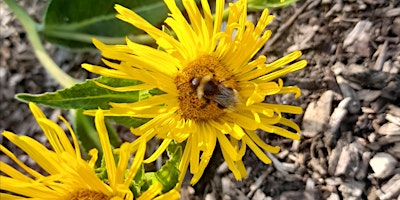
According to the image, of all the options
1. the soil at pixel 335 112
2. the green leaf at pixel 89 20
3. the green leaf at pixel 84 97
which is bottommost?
the soil at pixel 335 112

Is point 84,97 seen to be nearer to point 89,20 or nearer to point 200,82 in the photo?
point 200,82

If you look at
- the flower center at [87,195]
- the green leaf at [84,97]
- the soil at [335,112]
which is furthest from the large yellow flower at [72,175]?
the soil at [335,112]

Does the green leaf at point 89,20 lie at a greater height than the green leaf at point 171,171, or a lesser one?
greater

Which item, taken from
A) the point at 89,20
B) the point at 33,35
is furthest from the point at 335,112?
the point at 33,35

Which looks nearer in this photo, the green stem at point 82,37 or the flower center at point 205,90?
the flower center at point 205,90

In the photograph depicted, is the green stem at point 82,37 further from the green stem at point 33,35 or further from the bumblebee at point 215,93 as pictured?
the bumblebee at point 215,93

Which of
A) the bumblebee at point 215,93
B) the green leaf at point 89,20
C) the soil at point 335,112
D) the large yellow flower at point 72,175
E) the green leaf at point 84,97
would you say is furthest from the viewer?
A: the green leaf at point 89,20

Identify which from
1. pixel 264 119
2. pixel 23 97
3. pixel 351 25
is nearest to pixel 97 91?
pixel 23 97
